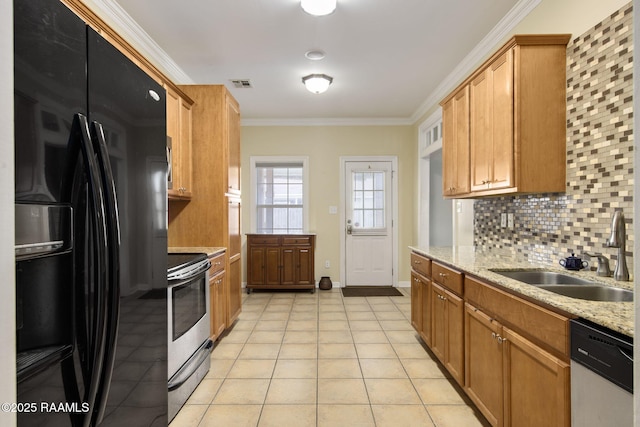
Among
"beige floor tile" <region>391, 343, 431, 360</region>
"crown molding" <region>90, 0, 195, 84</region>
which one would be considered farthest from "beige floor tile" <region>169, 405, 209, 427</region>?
"crown molding" <region>90, 0, 195, 84</region>

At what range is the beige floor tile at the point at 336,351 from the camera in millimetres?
3033

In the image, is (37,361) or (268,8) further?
(268,8)

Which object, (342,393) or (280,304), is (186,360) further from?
(280,304)

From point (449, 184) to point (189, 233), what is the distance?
254cm

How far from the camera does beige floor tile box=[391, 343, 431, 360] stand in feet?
9.92

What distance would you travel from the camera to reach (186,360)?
2338mm

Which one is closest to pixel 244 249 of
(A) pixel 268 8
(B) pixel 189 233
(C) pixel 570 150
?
(B) pixel 189 233

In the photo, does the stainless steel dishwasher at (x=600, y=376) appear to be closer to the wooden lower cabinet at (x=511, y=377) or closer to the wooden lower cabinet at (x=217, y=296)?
the wooden lower cabinet at (x=511, y=377)

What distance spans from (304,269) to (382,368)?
9.01 ft

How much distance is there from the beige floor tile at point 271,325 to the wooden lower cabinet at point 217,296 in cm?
48

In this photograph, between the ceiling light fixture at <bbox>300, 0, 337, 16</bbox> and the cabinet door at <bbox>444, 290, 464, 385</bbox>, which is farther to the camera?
the ceiling light fixture at <bbox>300, 0, 337, 16</bbox>

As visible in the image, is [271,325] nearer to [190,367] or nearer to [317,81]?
[190,367]

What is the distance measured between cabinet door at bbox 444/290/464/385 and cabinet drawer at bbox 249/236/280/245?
3.26 m

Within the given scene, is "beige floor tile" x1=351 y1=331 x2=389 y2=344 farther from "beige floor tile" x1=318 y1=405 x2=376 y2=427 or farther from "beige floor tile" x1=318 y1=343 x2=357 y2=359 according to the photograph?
"beige floor tile" x1=318 y1=405 x2=376 y2=427
